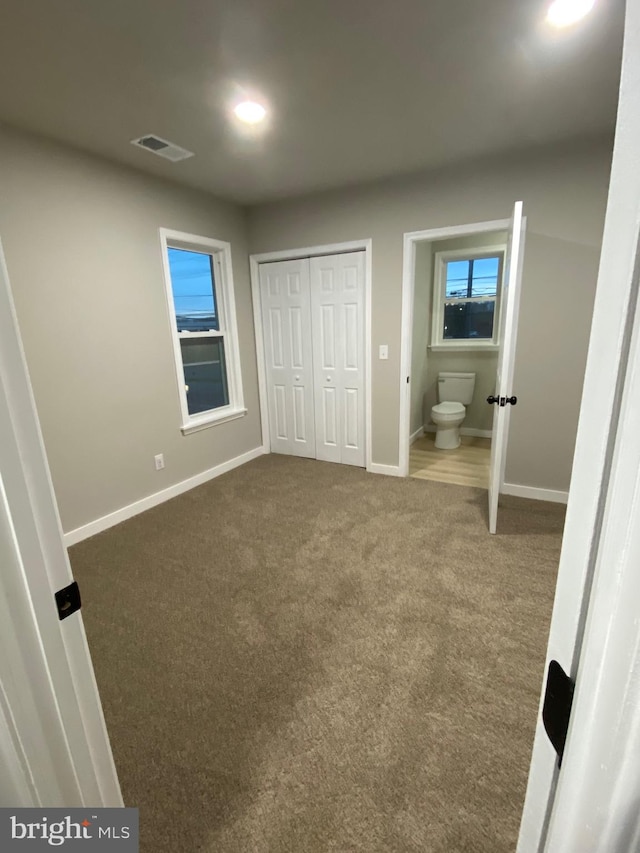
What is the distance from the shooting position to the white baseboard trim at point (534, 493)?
3.05 meters

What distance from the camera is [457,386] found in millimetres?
4723

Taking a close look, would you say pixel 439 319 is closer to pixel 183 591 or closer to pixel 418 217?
pixel 418 217

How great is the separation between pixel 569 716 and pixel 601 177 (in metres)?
3.23

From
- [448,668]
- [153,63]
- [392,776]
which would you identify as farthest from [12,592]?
[153,63]

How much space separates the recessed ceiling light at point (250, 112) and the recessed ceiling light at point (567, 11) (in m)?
1.32

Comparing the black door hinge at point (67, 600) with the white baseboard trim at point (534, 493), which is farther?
the white baseboard trim at point (534, 493)

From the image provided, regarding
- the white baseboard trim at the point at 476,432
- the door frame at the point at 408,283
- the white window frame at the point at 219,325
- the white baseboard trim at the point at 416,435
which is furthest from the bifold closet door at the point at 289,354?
the white baseboard trim at the point at 476,432

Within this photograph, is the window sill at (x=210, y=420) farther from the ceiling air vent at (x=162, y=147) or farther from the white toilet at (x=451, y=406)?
the white toilet at (x=451, y=406)

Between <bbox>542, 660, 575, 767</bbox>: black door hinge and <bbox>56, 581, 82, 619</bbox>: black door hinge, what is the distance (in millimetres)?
728

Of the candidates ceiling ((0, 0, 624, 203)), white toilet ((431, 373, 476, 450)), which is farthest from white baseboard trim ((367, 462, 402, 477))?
ceiling ((0, 0, 624, 203))

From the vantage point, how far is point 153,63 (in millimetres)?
1693

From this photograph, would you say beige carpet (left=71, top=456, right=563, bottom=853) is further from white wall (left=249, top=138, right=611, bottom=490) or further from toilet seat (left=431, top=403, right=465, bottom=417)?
toilet seat (left=431, top=403, right=465, bottom=417)

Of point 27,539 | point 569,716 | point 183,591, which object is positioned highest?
point 27,539

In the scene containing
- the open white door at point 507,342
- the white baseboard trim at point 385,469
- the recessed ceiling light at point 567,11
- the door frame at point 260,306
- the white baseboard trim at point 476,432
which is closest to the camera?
the recessed ceiling light at point 567,11
